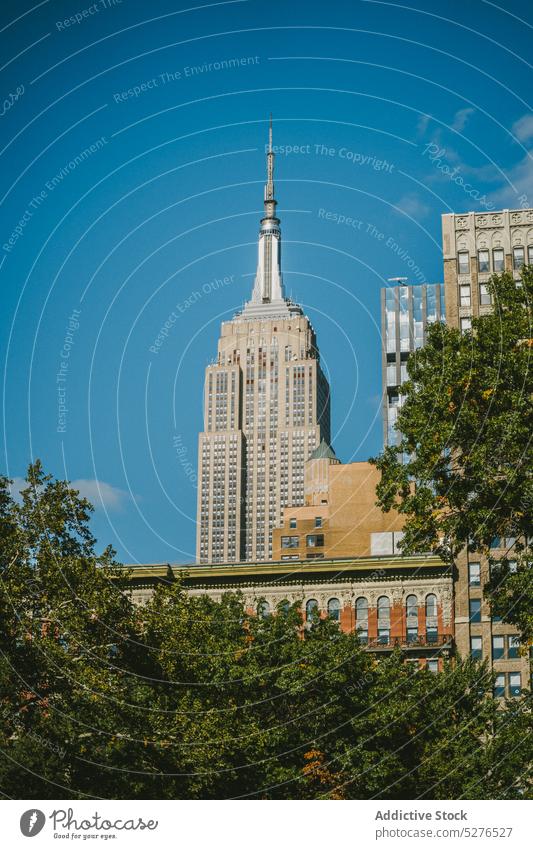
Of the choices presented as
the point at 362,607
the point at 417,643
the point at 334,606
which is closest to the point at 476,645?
the point at 417,643

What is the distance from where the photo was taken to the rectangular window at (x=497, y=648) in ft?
310

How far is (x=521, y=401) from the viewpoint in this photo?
4391cm

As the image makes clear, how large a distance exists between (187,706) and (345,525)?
66622 millimetres

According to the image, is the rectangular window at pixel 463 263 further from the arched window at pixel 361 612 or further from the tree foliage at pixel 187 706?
Answer: the tree foliage at pixel 187 706

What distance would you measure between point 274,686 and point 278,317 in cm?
13930

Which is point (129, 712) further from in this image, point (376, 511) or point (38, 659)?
point (376, 511)

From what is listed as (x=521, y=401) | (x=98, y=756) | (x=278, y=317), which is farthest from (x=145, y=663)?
(x=278, y=317)

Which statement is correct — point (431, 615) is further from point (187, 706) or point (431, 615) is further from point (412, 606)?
point (187, 706)

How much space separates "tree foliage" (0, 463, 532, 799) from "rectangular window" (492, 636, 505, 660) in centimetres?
3340

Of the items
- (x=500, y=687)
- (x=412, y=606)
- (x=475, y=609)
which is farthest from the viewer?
(x=475, y=609)

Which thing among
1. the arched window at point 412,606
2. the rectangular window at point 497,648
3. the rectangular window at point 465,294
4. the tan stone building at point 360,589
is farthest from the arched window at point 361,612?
the rectangular window at point 465,294

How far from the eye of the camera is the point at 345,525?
4710 inches

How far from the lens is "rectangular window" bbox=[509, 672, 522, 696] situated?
91.7 m
